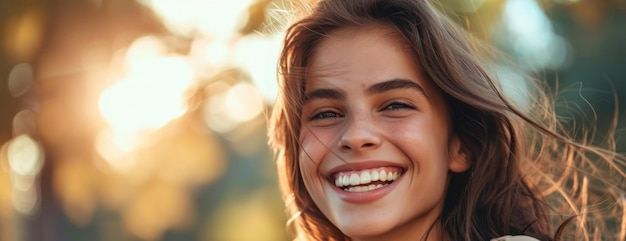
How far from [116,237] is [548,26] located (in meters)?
6.85

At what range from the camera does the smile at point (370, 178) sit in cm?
307

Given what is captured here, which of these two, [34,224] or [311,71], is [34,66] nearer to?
[34,224]

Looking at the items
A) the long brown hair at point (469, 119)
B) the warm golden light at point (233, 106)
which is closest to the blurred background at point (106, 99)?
the warm golden light at point (233, 106)

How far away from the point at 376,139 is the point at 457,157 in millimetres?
343

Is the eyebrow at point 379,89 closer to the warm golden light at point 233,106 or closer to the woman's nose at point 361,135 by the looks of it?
the woman's nose at point 361,135

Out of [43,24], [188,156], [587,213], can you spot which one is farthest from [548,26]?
[587,213]

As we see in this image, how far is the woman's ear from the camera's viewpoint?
3.24m

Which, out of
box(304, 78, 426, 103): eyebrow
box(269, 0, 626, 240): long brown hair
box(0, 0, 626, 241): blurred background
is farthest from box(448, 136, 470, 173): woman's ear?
box(0, 0, 626, 241): blurred background

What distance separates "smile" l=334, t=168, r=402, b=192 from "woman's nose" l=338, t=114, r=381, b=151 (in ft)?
0.25

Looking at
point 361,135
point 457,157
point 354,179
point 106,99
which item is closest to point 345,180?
point 354,179

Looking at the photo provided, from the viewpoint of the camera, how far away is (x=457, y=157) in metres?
3.26

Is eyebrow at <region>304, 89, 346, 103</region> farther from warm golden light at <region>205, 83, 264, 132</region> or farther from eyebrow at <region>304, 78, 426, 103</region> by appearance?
warm golden light at <region>205, 83, 264, 132</region>

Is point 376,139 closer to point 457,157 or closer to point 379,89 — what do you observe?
point 379,89

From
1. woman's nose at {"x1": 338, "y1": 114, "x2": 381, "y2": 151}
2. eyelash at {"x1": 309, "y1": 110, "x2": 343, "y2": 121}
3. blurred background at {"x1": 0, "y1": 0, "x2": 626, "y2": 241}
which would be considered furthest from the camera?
blurred background at {"x1": 0, "y1": 0, "x2": 626, "y2": 241}
